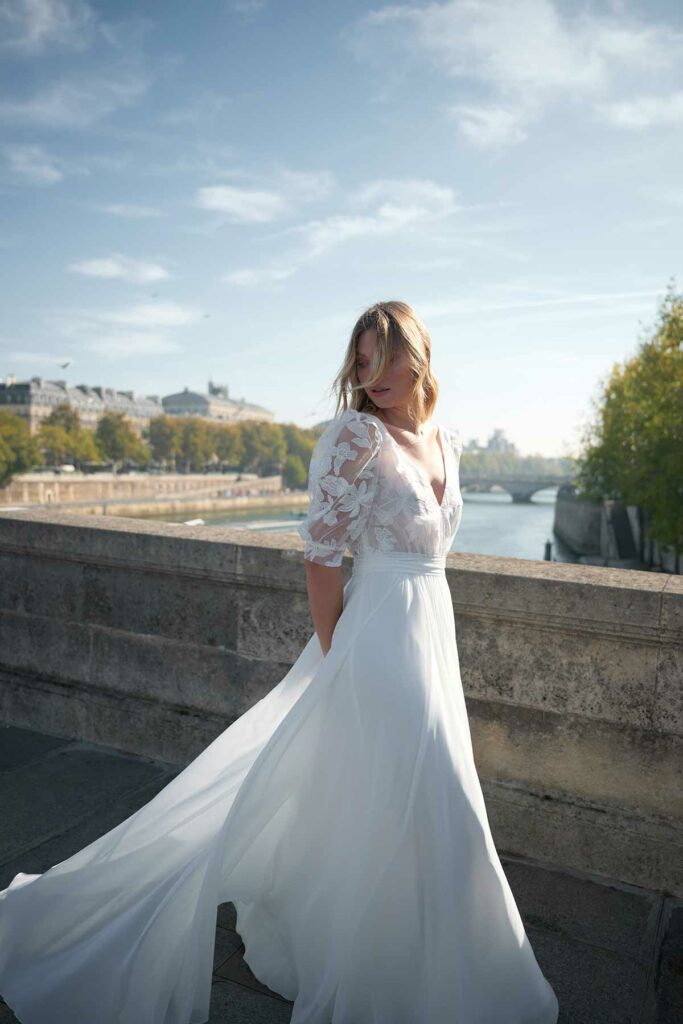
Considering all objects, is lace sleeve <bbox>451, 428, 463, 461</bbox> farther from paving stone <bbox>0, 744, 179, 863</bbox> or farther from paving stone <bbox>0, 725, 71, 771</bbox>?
paving stone <bbox>0, 725, 71, 771</bbox>

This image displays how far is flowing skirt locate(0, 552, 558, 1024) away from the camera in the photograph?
177 centimetres

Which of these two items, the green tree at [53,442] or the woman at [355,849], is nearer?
the woman at [355,849]

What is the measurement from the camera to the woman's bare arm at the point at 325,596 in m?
1.95

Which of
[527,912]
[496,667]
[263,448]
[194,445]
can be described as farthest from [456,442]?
[263,448]

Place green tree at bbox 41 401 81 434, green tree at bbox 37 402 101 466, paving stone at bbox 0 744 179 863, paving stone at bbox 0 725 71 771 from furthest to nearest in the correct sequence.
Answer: green tree at bbox 41 401 81 434 → green tree at bbox 37 402 101 466 → paving stone at bbox 0 725 71 771 → paving stone at bbox 0 744 179 863

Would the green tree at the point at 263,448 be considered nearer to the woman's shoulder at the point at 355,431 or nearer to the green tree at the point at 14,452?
the green tree at the point at 14,452

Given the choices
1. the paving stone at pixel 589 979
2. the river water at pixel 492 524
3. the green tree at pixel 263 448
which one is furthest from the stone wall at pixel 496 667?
the green tree at pixel 263 448

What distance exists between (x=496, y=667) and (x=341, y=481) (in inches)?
45.2

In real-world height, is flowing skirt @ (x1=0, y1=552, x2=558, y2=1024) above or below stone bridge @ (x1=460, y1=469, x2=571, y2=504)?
above

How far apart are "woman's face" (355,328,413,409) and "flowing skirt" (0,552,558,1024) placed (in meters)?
0.37

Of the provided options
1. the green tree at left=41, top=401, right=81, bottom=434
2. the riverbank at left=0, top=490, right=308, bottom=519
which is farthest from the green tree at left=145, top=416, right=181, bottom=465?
the riverbank at left=0, top=490, right=308, bottom=519

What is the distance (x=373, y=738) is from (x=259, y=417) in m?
141

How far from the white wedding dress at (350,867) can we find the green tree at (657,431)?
2041 cm

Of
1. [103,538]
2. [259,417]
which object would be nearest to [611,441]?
[103,538]
